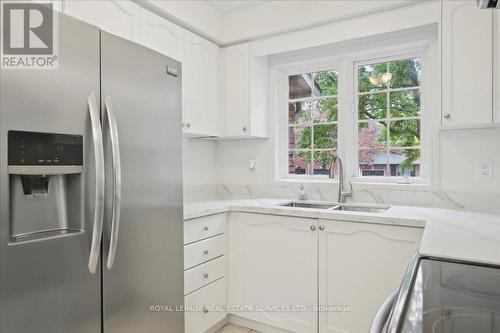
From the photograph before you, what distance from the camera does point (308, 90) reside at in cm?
285

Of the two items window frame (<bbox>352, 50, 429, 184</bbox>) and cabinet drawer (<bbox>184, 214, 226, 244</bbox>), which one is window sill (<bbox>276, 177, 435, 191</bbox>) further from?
cabinet drawer (<bbox>184, 214, 226, 244</bbox>)

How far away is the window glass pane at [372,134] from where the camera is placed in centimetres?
249

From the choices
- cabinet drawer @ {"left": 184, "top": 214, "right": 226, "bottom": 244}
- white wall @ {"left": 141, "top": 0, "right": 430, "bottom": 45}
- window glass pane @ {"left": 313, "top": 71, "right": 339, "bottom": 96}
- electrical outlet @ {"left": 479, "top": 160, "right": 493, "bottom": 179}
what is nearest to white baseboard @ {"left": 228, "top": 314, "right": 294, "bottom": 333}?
cabinet drawer @ {"left": 184, "top": 214, "right": 226, "bottom": 244}

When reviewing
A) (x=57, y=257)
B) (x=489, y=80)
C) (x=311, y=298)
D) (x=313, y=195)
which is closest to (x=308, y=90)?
(x=313, y=195)

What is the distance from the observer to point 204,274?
210 centimetres

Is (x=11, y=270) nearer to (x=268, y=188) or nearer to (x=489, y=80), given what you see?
(x=268, y=188)

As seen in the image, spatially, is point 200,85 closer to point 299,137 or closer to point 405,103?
point 299,137

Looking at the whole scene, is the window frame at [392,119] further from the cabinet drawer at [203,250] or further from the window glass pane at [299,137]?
the cabinet drawer at [203,250]

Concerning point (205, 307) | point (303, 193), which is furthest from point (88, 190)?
point (303, 193)

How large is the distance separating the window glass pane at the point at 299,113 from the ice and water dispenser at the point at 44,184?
2065mm

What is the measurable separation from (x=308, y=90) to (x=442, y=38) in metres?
1.12

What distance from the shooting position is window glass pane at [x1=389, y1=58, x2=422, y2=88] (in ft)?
7.79

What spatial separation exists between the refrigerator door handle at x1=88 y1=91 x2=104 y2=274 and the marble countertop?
0.74 m

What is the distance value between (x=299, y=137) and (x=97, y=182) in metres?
2.02
